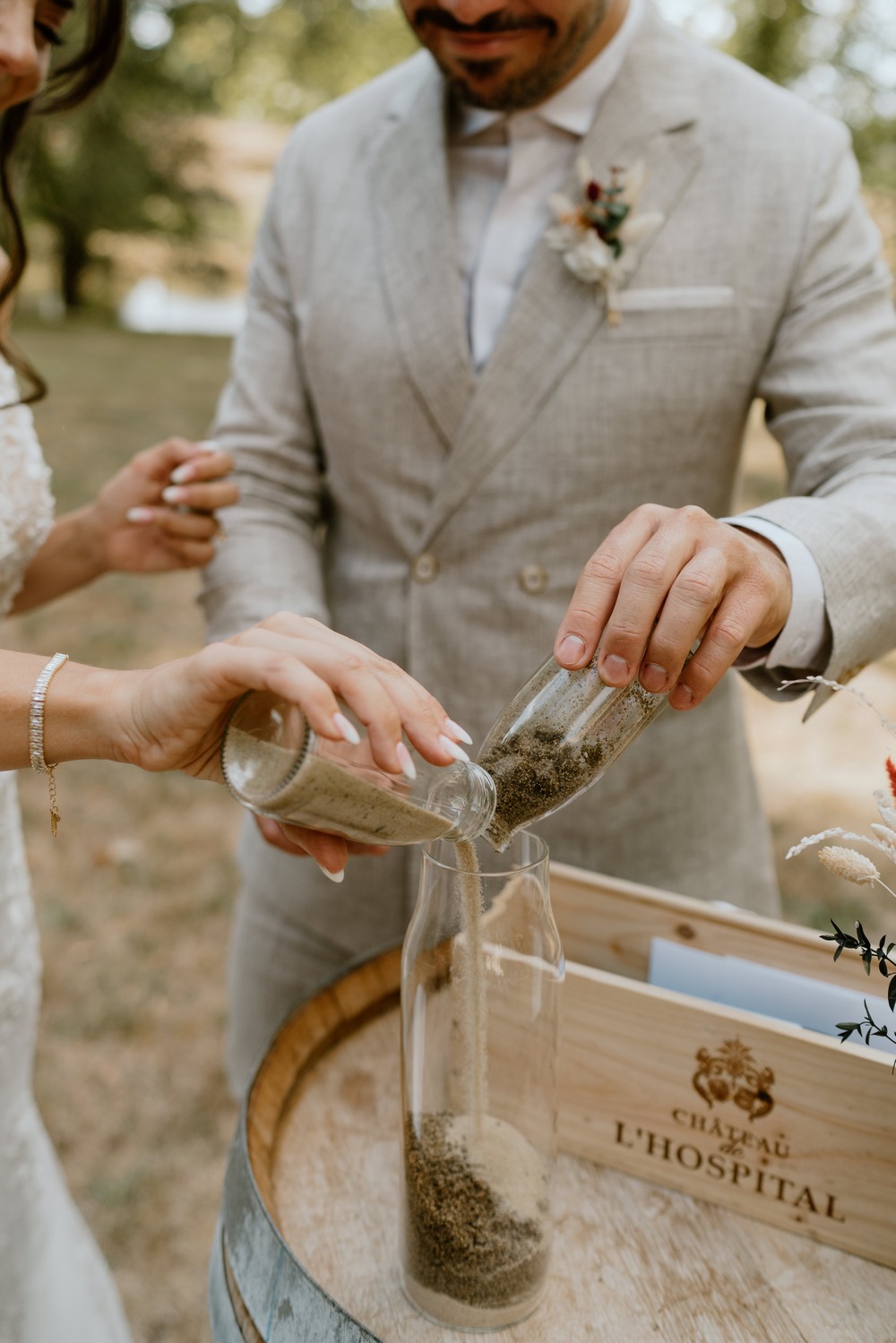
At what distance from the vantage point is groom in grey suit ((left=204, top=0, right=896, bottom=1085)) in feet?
5.37

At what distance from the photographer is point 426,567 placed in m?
1.80

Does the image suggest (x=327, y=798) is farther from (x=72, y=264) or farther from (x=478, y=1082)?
(x=72, y=264)

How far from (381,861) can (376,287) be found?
3.06 feet

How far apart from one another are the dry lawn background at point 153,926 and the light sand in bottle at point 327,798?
114 cm

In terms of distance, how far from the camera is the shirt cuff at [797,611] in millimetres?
1277

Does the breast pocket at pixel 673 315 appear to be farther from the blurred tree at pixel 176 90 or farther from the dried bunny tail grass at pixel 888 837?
the blurred tree at pixel 176 90

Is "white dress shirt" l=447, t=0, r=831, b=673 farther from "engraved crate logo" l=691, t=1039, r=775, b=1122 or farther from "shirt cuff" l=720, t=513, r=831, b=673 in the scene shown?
"engraved crate logo" l=691, t=1039, r=775, b=1122

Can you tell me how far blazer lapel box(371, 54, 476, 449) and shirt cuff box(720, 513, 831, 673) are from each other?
1.94 feet

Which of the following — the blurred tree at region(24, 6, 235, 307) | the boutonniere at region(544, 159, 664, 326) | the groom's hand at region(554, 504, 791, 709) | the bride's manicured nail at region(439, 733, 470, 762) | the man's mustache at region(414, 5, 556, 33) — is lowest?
the blurred tree at region(24, 6, 235, 307)

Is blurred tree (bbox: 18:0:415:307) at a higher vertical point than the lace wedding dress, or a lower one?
lower

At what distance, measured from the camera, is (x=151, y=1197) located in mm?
2668

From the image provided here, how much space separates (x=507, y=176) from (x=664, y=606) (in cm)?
104

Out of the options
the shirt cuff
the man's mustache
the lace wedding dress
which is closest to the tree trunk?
the lace wedding dress

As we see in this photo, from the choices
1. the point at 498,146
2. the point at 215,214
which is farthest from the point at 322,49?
the point at 498,146
